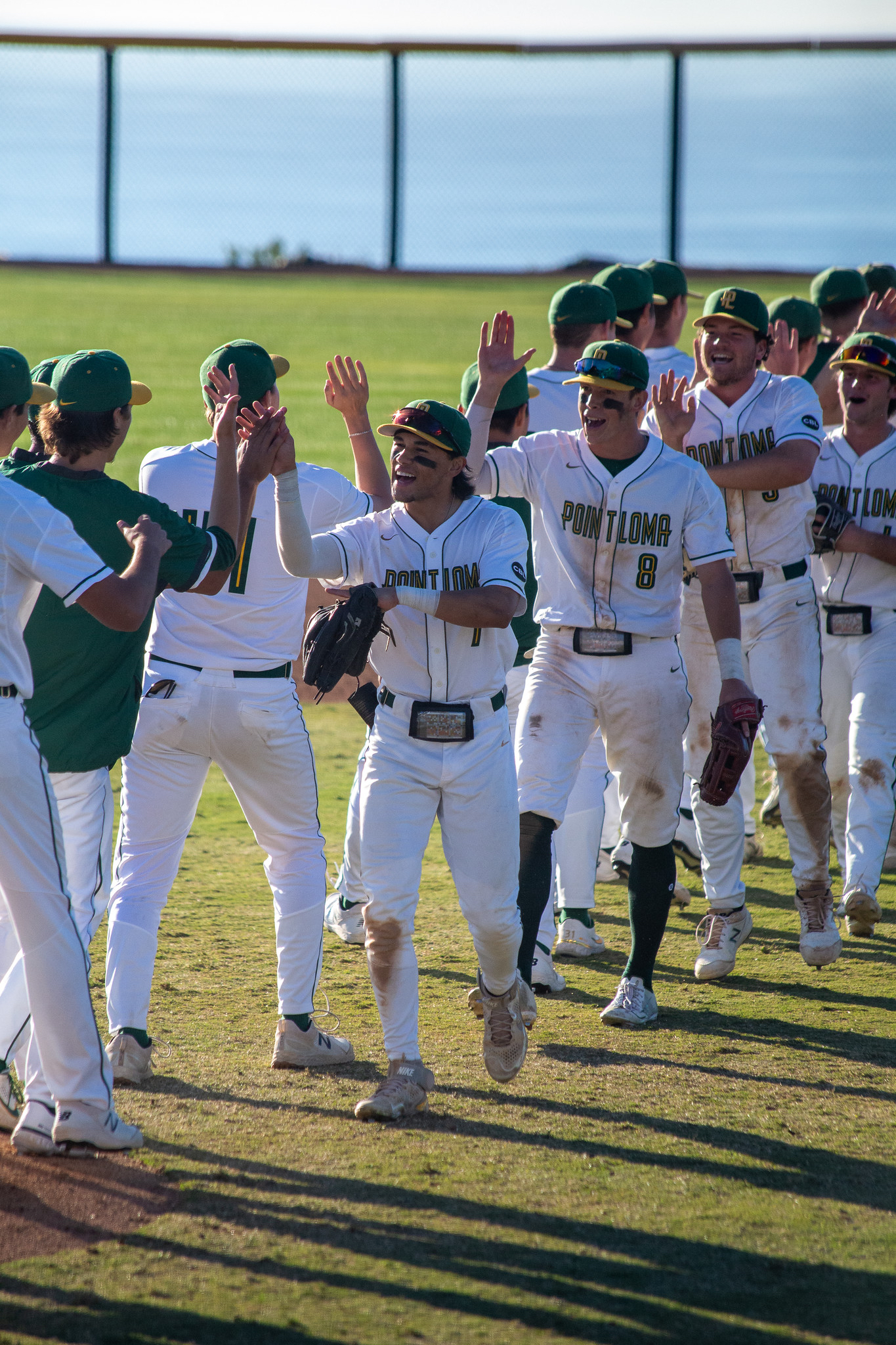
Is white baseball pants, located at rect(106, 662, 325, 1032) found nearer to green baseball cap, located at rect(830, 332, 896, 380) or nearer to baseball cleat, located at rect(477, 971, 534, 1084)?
baseball cleat, located at rect(477, 971, 534, 1084)

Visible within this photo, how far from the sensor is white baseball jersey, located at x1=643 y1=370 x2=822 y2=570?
17.5 ft

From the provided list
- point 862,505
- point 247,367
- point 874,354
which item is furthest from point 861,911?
point 247,367

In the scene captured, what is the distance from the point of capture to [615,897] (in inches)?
238

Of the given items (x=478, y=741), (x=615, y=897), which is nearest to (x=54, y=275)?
(x=615, y=897)

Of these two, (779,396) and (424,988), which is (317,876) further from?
(779,396)

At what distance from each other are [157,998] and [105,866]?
0.92 meters

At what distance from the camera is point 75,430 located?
12.1 ft

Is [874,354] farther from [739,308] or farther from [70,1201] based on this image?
[70,1201]

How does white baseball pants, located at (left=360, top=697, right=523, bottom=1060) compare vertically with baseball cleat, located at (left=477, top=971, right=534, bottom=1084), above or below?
above

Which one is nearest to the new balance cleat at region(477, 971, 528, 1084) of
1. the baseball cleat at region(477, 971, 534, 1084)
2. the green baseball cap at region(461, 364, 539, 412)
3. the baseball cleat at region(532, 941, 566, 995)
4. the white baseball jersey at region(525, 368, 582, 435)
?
the baseball cleat at region(477, 971, 534, 1084)

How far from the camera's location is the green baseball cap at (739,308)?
5.21m

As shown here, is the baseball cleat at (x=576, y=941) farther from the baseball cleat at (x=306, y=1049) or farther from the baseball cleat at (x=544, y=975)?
the baseball cleat at (x=306, y=1049)

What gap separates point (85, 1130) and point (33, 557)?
4.51ft

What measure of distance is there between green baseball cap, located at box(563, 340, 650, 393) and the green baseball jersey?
4.34ft
